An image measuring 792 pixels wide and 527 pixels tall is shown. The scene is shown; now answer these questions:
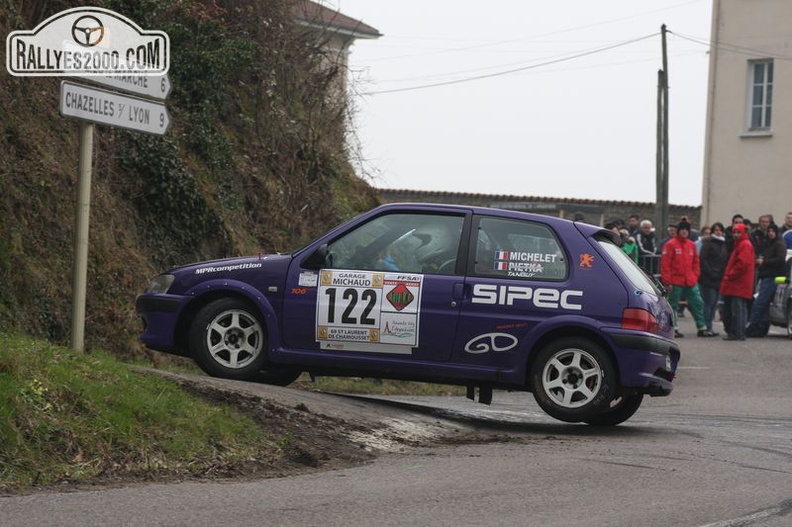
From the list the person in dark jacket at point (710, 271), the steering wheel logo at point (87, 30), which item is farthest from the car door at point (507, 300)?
the person in dark jacket at point (710, 271)

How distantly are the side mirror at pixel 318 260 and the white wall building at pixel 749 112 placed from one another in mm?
32804

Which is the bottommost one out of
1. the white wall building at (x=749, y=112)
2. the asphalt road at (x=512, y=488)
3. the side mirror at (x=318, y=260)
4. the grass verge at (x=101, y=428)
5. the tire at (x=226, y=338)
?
the asphalt road at (x=512, y=488)

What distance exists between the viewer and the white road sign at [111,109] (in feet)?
34.3

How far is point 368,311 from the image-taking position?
11469 mm

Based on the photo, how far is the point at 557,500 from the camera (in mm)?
7742

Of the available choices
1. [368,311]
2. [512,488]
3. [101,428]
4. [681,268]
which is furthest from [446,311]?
[681,268]

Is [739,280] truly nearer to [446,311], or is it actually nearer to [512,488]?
[446,311]

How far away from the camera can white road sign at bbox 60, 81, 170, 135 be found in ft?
34.3

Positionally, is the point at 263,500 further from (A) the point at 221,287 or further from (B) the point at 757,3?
(B) the point at 757,3

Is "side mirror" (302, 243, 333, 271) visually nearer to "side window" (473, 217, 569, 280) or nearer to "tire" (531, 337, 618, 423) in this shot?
"side window" (473, 217, 569, 280)

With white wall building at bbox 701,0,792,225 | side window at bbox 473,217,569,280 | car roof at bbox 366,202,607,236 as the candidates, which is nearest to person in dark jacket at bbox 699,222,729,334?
car roof at bbox 366,202,607,236

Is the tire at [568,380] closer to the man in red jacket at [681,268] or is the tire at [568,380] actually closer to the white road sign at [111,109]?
the white road sign at [111,109]

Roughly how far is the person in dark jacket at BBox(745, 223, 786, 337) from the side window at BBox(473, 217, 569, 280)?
13.8 m

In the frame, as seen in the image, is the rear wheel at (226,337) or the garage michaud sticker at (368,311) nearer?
the garage michaud sticker at (368,311)
